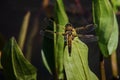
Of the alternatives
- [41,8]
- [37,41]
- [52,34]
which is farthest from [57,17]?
[41,8]

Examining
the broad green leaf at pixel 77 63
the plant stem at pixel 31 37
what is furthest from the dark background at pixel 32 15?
the broad green leaf at pixel 77 63

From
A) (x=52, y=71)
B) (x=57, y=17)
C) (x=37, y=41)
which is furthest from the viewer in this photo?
(x=37, y=41)

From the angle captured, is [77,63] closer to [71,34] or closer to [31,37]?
[71,34]

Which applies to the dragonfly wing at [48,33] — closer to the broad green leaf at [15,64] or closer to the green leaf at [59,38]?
the green leaf at [59,38]

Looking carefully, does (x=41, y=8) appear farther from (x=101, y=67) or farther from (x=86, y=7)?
(x=101, y=67)

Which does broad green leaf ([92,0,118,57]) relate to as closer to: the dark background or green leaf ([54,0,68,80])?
green leaf ([54,0,68,80])

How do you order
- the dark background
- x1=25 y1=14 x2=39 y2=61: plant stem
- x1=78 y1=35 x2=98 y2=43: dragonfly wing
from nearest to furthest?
x1=78 y1=35 x2=98 y2=43: dragonfly wing → x1=25 y1=14 x2=39 y2=61: plant stem → the dark background

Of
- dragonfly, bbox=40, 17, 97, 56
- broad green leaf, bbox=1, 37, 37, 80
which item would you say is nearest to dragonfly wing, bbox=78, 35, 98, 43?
dragonfly, bbox=40, 17, 97, 56

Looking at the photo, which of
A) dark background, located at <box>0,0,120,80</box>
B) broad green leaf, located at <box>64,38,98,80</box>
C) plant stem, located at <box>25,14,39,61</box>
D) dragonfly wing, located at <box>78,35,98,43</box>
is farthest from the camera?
dark background, located at <box>0,0,120,80</box>
